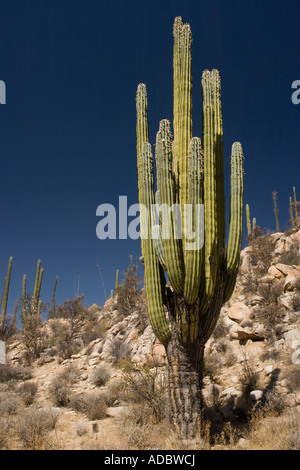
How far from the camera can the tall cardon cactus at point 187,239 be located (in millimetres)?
4758

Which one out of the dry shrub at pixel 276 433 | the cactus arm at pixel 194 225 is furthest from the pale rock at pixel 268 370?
the cactus arm at pixel 194 225

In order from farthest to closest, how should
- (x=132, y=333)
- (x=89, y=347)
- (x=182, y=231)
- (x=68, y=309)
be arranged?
(x=68, y=309) → (x=89, y=347) → (x=132, y=333) → (x=182, y=231)

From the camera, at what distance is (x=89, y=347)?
12375 mm

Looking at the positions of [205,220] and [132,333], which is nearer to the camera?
[205,220]

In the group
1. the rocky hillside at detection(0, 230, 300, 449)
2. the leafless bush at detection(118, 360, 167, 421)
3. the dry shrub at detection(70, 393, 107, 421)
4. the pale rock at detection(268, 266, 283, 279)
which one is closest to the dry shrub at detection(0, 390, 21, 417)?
the rocky hillside at detection(0, 230, 300, 449)

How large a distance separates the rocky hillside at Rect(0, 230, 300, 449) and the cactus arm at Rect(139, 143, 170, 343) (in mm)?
1684

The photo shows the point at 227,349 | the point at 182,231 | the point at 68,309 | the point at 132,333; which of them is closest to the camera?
the point at 182,231

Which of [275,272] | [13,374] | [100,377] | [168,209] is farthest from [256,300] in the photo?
[13,374]

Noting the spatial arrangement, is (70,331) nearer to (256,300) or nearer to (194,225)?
(256,300)

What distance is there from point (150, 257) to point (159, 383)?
127 inches

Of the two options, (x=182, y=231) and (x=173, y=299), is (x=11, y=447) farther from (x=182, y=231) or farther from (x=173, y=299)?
(x=182, y=231)

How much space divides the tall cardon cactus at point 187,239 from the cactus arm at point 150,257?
0.05 feet

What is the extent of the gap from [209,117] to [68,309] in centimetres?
1220

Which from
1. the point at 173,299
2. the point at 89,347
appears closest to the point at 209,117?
the point at 173,299
